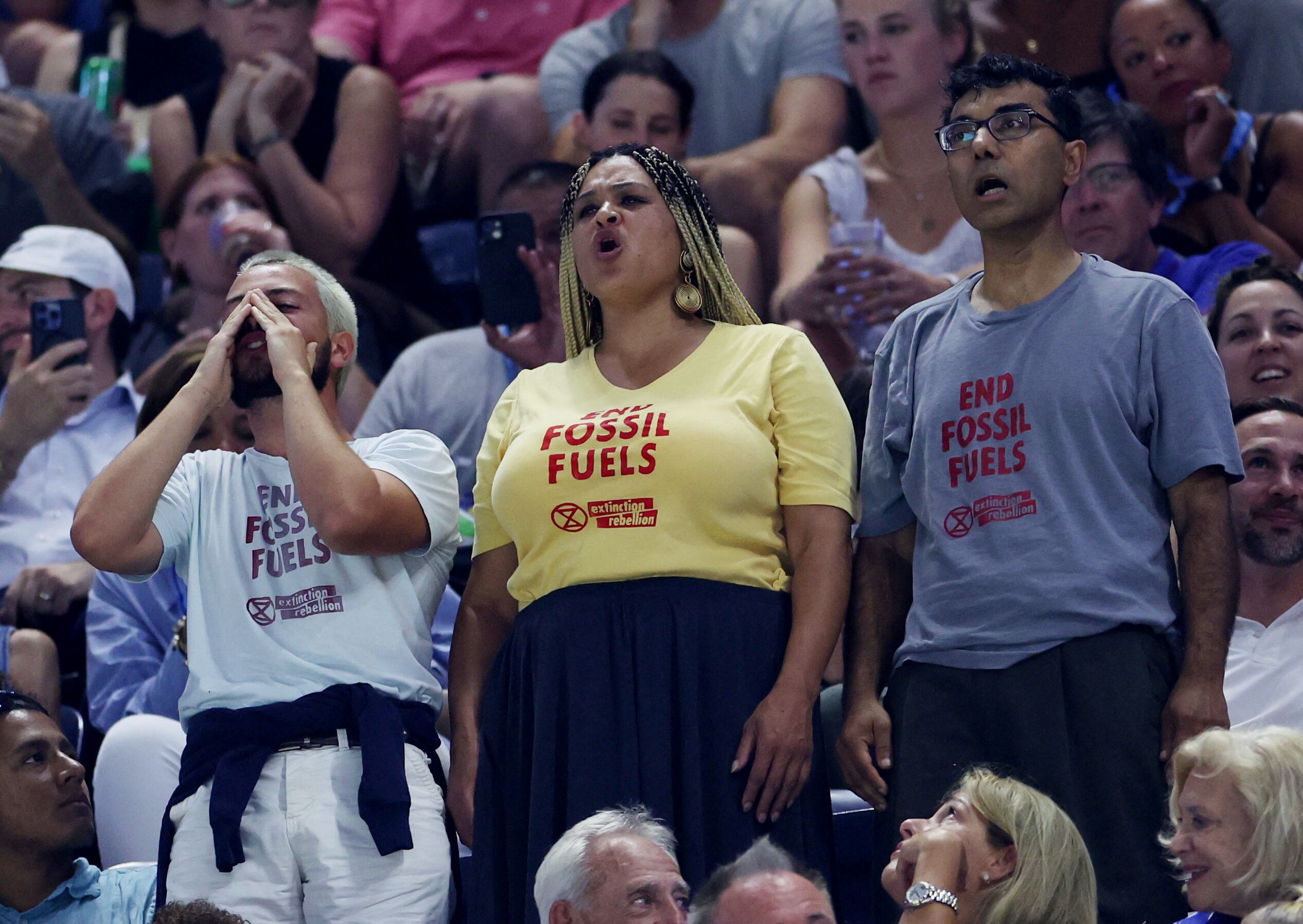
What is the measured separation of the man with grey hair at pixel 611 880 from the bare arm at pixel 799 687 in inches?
7.5

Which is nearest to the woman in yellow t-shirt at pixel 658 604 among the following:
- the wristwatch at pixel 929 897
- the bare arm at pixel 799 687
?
the bare arm at pixel 799 687

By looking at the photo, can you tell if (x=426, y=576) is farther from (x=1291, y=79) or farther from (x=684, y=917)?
(x=1291, y=79)

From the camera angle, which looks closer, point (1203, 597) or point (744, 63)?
point (1203, 597)

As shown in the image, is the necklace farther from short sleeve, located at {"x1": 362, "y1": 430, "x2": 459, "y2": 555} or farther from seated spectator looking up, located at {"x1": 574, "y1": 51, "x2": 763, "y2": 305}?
short sleeve, located at {"x1": 362, "y1": 430, "x2": 459, "y2": 555}

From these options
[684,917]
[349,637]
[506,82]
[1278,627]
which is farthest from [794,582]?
[506,82]

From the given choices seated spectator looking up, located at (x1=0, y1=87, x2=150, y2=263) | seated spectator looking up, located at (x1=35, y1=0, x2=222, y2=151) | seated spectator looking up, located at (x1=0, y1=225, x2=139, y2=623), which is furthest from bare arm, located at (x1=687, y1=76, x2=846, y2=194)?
seated spectator looking up, located at (x1=35, y1=0, x2=222, y2=151)

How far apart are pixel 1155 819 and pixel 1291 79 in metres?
2.76

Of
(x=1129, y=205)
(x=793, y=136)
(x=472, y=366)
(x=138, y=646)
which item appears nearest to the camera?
(x=138, y=646)

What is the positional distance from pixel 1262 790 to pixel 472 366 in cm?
254

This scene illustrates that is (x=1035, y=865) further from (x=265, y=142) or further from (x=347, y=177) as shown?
(x=265, y=142)

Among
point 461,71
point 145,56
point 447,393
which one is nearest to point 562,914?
point 447,393

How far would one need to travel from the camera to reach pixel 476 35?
5.34m

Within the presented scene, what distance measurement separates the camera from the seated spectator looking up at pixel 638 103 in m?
4.61

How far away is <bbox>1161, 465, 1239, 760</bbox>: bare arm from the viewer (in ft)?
7.45
